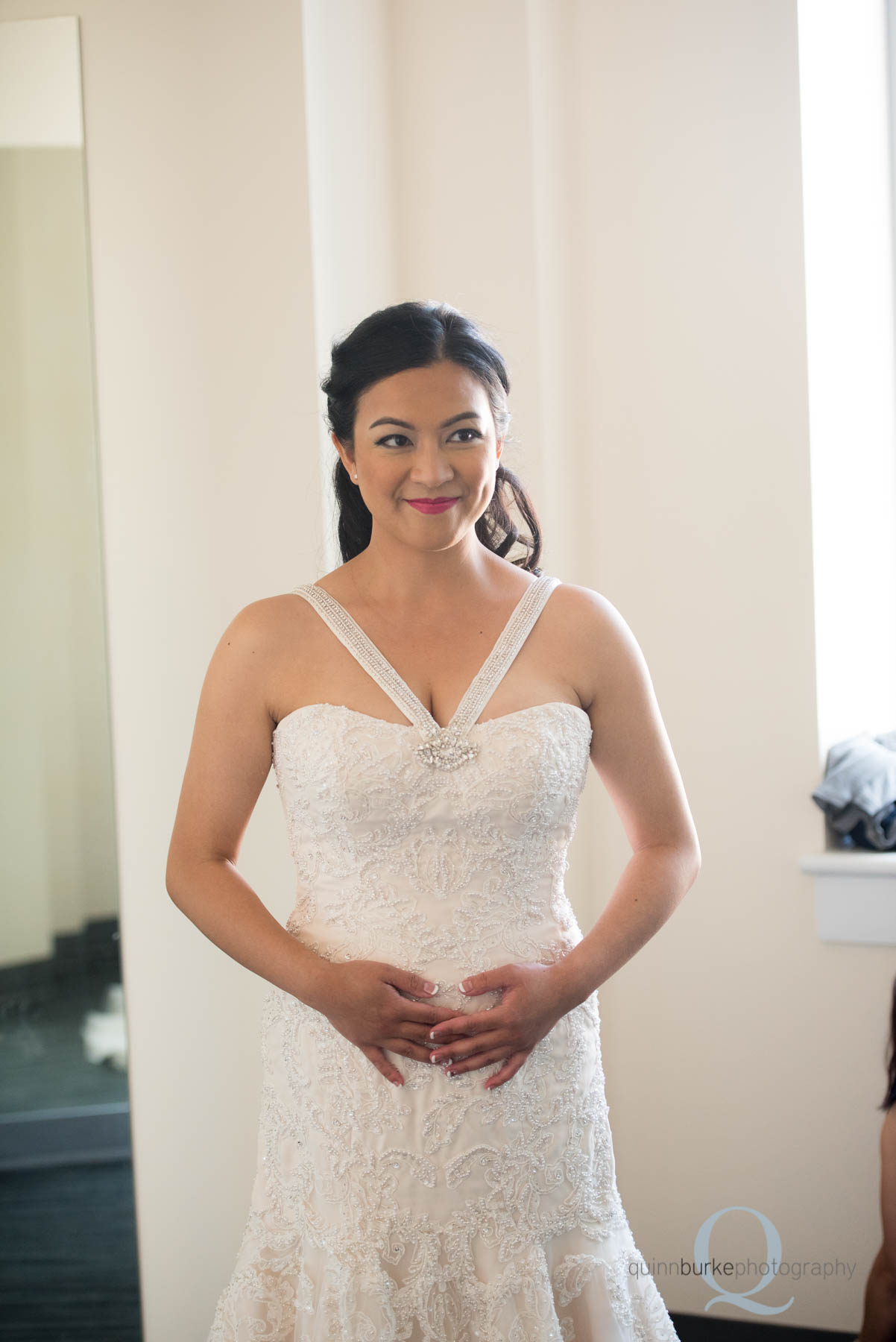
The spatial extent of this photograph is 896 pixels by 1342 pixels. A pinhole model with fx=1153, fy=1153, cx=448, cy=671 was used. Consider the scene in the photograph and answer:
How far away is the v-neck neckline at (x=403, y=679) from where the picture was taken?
58.9 inches

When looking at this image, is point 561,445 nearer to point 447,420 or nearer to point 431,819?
point 447,420

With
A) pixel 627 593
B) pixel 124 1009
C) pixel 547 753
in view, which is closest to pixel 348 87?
pixel 627 593

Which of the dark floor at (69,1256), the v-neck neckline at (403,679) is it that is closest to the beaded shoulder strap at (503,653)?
the v-neck neckline at (403,679)

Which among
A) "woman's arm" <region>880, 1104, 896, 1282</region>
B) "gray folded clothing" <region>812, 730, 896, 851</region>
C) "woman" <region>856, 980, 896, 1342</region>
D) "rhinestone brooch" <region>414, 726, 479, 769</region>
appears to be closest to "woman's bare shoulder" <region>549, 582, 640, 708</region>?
"rhinestone brooch" <region>414, 726, 479, 769</region>

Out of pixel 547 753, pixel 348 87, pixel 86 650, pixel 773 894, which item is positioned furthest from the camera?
pixel 773 894

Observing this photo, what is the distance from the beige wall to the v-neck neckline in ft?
2.12

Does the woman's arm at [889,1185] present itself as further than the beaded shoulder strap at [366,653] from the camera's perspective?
Yes

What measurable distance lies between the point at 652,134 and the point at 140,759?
1731 millimetres

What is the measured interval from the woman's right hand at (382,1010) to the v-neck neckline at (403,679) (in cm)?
32

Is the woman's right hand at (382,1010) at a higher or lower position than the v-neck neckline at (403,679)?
lower

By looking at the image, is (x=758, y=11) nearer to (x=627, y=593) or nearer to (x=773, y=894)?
(x=627, y=593)

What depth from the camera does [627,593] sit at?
2.61m

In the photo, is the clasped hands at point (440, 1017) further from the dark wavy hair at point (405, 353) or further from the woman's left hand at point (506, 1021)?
the dark wavy hair at point (405, 353)

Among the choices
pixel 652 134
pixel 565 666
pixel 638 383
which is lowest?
pixel 565 666
